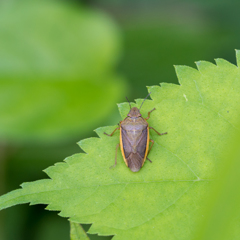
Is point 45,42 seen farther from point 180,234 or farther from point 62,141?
point 180,234

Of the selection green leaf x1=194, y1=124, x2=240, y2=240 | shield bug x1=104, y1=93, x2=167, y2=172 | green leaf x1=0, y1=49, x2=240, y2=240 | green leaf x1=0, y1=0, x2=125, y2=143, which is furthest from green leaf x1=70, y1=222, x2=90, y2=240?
green leaf x1=0, y1=0, x2=125, y2=143

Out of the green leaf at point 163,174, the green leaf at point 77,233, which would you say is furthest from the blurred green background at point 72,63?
the green leaf at point 77,233

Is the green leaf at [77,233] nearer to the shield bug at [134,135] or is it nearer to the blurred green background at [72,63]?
the shield bug at [134,135]

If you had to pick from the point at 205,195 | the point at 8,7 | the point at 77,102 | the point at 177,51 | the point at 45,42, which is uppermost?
the point at 8,7

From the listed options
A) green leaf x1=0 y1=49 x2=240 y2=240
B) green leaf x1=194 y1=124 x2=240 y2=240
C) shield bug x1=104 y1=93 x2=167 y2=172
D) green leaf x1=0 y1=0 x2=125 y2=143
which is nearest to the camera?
green leaf x1=194 y1=124 x2=240 y2=240

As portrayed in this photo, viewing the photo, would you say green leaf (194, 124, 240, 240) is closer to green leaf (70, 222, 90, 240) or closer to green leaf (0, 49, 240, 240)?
green leaf (70, 222, 90, 240)

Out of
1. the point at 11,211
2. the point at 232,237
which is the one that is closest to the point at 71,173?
the point at 232,237
